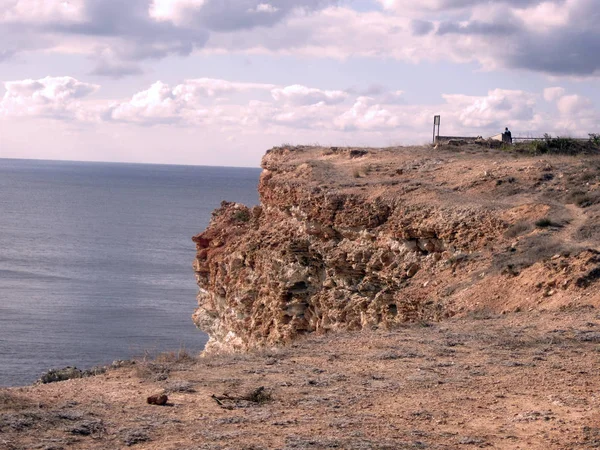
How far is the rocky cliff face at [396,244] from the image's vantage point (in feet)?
50.6

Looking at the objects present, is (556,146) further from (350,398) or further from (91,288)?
(91,288)

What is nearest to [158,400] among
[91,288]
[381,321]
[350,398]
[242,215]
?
[350,398]

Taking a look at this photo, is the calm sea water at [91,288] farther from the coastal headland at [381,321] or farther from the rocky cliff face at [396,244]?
the coastal headland at [381,321]

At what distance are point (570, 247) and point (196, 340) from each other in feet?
77.5

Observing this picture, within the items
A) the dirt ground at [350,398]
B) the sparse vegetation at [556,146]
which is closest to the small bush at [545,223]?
the dirt ground at [350,398]

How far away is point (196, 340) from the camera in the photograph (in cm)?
3641

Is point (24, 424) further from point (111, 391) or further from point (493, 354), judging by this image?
point (493, 354)

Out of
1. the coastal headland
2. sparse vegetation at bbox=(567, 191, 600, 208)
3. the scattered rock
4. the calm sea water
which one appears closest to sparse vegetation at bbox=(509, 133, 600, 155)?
the coastal headland

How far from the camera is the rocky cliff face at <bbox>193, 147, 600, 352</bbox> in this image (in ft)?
50.6

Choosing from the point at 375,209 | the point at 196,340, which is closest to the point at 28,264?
the point at 196,340

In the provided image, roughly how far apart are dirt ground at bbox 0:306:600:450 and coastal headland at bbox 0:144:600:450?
31 mm

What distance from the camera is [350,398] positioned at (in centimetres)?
909

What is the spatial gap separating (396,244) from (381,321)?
2.51m

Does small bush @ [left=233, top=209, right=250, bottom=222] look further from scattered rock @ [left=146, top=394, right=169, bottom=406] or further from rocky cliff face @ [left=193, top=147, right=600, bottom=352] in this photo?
scattered rock @ [left=146, top=394, right=169, bottom=406]
